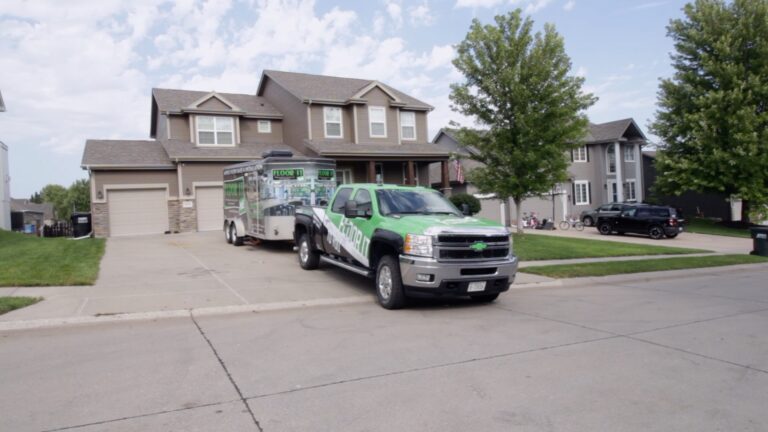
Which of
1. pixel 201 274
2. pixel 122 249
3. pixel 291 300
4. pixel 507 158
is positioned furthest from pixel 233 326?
pixel 507 158

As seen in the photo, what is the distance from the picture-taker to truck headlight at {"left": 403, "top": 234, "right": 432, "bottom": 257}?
26.2ft

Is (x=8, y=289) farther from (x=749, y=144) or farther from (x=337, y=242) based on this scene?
(x=749, y=144)

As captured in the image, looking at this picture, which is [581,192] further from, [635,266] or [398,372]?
[398,372]

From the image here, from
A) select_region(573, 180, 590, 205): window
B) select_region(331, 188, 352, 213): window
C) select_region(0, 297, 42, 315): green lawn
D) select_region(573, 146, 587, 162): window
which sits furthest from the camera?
select_region(573, 146, 587, 162): window

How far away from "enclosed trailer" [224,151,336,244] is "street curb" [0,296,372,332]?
6.06m

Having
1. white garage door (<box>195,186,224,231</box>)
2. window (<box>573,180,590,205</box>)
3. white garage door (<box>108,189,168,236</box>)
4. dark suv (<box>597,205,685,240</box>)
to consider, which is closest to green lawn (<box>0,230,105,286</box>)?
white garage door (<box>108,189,168,236</box>)

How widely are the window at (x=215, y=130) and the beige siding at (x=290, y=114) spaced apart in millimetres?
3030

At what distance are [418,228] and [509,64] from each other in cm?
1218

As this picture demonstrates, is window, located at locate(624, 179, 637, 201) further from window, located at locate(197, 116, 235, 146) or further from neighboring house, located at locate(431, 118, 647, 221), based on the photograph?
window, located at locate(197, 116, 235, 146)

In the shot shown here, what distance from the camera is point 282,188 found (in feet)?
48.6

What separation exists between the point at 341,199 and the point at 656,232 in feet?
66.2

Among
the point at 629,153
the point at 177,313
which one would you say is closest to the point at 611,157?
the point at 629,153

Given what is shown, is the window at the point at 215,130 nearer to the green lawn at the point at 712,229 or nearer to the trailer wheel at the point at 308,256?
the trailer wheel at the point at 308,256

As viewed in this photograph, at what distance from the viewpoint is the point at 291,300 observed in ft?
29.7
